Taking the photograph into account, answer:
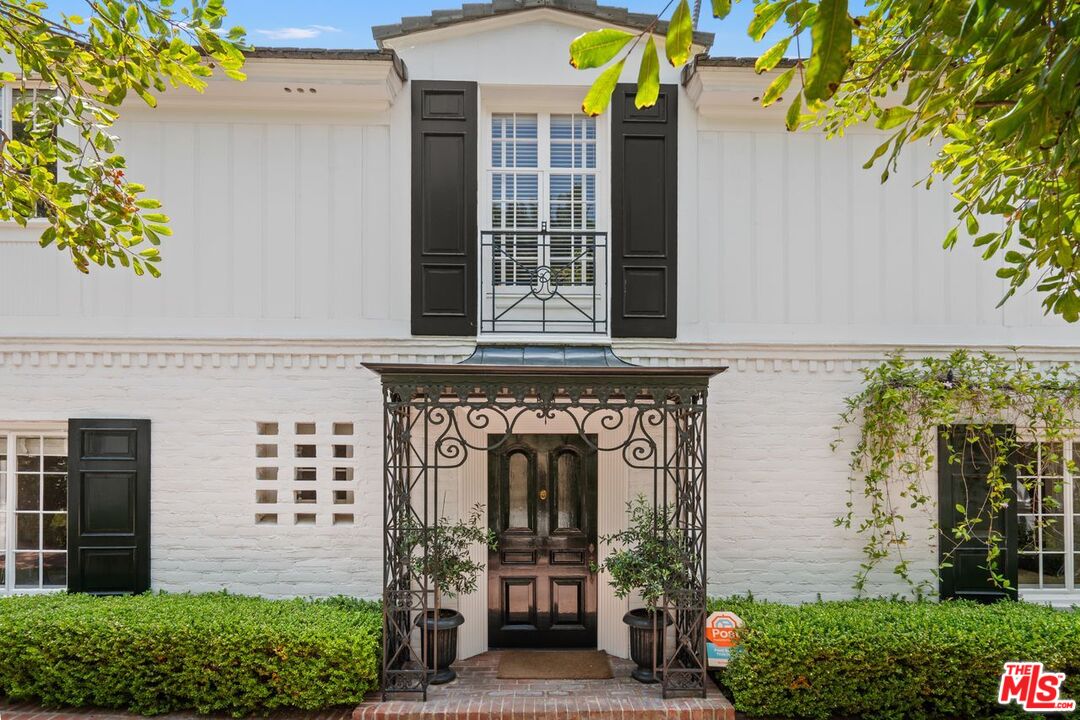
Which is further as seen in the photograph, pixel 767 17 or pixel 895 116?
pixel 895 116

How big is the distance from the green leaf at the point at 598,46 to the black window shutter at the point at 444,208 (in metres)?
4.60

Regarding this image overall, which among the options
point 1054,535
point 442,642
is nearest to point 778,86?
point 442,642

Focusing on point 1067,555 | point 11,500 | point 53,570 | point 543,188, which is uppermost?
point 543,188

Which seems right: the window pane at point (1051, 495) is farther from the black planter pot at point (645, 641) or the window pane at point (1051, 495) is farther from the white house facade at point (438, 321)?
the black planter pot at point (645, 641)

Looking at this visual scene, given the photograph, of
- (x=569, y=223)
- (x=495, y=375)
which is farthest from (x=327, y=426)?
(x=569, y=223)

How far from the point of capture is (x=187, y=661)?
5363 millimetres

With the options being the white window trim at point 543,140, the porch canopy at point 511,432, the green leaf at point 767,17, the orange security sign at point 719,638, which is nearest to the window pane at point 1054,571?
the orange security sign at point 719,638

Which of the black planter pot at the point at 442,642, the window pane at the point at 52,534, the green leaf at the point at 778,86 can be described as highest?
the green leaf at the point at 778,86

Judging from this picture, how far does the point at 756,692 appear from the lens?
5.38m

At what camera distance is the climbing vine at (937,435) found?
6285 millimetres

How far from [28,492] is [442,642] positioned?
4.44 m

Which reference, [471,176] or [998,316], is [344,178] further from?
[998,316]

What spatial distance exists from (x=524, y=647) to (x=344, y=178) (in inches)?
194

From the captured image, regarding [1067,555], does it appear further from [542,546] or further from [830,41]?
[830,41]
